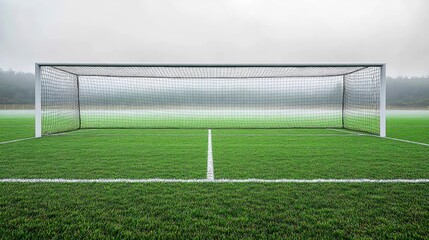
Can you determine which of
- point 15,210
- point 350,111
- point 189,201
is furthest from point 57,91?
point 350,111

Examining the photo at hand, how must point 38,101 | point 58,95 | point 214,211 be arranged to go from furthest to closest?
point 58,95
point 38,101
point 214,211

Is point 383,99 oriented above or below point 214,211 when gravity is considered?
above

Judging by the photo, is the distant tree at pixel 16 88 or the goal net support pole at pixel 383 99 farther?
the distant tree at pixel 16 88

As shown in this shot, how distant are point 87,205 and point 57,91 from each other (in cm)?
860

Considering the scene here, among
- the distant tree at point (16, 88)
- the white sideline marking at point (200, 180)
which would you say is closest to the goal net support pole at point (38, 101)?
the white sideline marking at point (200, 180)

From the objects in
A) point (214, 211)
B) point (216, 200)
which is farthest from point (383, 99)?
point (214, 211)

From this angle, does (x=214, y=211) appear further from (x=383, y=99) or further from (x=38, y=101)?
(x=38, y=101)

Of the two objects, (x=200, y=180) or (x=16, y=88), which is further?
(x=16, y=88)

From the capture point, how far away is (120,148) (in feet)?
18.3

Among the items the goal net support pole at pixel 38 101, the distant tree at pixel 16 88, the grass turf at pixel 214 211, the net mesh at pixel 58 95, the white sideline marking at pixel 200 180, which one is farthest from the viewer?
the distant tree at pixel 16 88

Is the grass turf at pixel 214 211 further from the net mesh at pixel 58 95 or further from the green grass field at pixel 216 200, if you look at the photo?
the net mesh at pixel 58 95

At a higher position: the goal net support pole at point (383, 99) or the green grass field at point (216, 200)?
the goal net support pole at point (383, 99)

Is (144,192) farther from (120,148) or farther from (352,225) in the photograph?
(120,148)

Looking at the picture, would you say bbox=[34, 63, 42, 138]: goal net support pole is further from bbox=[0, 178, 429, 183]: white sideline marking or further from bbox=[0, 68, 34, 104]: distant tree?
bbox=[0, 68, 34, 104]: distant tree
